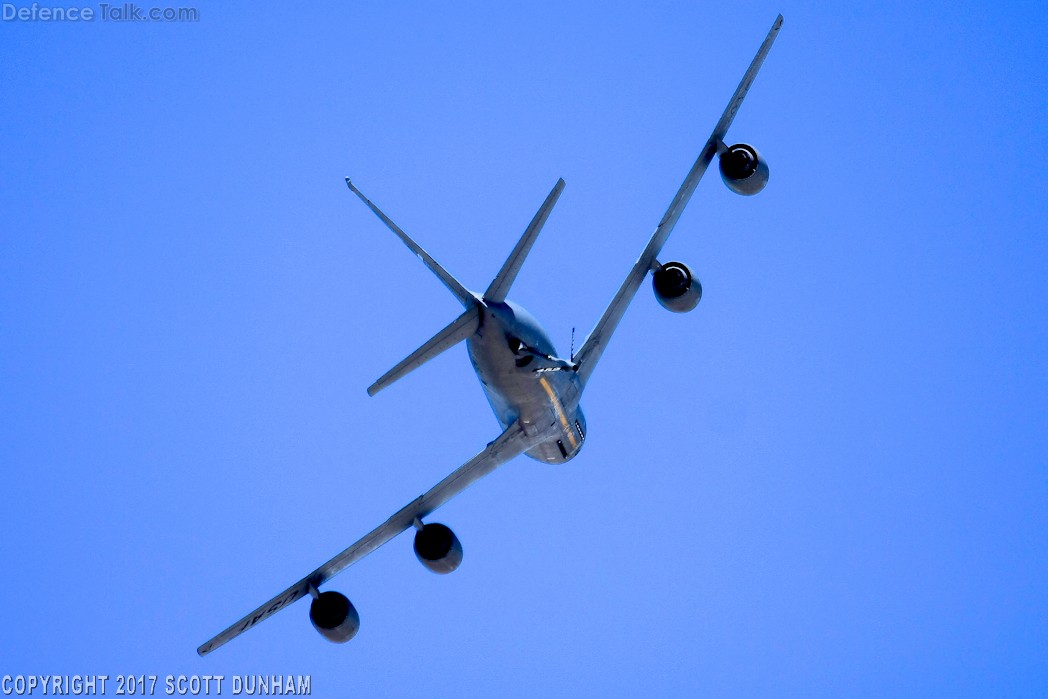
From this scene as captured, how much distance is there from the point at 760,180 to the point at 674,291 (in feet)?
11.7

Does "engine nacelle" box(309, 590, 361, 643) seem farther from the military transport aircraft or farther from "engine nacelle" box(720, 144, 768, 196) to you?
"engine nacelle" box(720, 144, 768, 196)

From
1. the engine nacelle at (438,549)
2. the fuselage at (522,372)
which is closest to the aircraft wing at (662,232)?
the fuselage at (522,372)

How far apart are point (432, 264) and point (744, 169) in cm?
925

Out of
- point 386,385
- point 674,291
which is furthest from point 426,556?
point 674,291

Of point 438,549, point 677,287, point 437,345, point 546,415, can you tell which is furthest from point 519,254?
point 438,549

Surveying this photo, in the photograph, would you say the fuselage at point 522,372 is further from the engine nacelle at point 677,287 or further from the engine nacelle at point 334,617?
the engine nacelle at point 334,617

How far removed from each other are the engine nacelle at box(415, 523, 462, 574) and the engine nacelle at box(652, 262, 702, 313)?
7983mm

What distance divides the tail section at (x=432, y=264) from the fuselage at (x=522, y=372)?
17.2 inches

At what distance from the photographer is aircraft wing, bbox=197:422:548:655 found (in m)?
30.1

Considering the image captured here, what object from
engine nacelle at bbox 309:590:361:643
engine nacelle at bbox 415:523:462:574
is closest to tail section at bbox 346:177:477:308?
engine nacelle at bbox 415:523:462:574

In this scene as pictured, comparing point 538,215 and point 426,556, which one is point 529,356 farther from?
point 426,556

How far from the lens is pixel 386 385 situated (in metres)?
25.6

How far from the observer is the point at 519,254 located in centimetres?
2577

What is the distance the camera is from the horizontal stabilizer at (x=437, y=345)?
25516 millimetres
